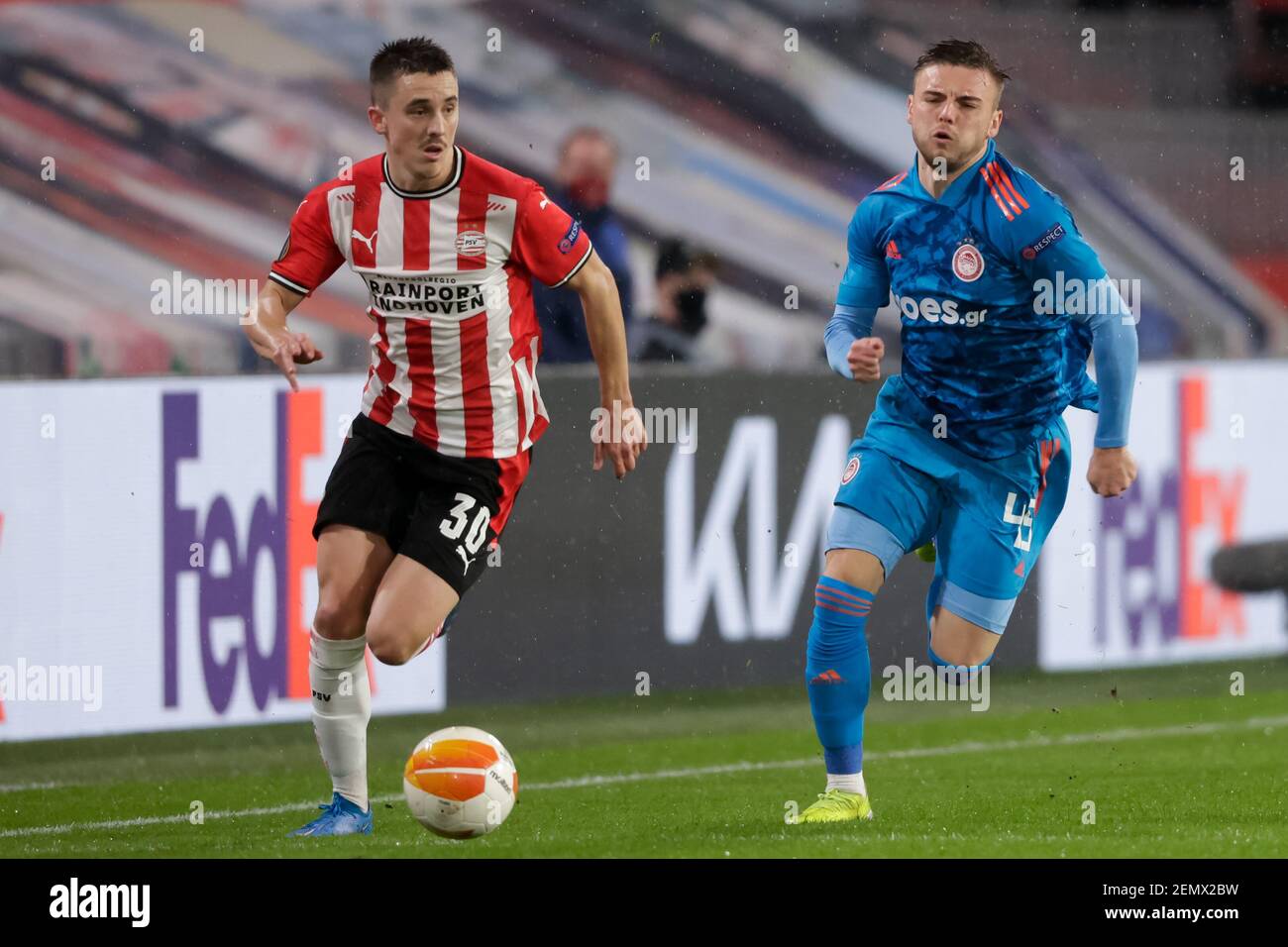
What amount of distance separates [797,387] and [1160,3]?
10.9ft

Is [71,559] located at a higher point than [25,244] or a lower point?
lower

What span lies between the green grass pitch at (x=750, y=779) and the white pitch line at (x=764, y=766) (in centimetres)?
2

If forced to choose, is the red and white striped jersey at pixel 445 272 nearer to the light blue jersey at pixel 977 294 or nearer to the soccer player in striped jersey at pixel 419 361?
the soccer player in striped jersey at pixel 419 361

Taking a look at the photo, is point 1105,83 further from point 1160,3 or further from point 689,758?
point 689,758

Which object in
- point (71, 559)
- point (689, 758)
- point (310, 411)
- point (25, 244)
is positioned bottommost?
point (689, 758)

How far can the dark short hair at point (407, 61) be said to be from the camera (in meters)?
5.42

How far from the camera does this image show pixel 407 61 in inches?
214

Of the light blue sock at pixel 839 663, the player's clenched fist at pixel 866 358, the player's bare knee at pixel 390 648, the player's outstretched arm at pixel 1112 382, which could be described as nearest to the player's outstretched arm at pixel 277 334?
the player's bare knee at pixel 390 648

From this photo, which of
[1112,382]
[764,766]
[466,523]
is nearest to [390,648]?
[466,523]

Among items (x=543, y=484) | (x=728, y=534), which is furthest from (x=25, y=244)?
(x=728, y=534)

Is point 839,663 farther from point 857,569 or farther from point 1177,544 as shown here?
point 1177,544

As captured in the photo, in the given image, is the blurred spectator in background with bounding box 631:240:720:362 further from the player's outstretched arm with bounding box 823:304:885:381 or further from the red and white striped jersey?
the red and white striped jersey

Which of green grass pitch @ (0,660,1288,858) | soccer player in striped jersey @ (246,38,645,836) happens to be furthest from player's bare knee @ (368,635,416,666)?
green grass pitch @ (0,660,1288,858)

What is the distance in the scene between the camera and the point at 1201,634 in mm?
9648
